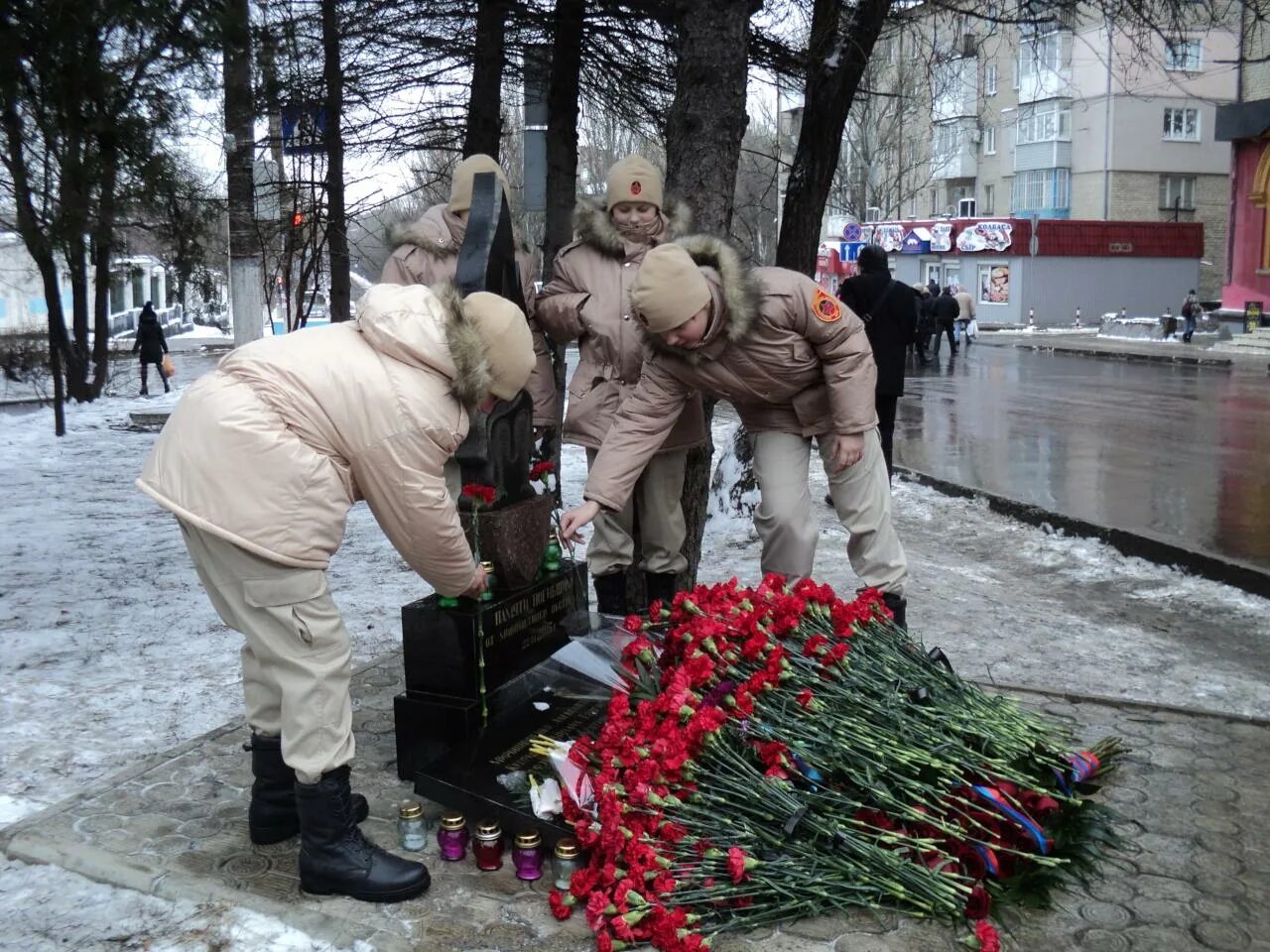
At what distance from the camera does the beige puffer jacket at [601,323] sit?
4.60 metres

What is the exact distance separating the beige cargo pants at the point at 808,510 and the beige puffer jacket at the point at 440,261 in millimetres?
887

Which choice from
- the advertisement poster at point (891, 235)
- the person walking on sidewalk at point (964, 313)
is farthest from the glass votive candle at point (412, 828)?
the advertisement poster at point (891, 235)

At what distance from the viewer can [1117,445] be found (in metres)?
11.6

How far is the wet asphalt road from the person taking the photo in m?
7.98

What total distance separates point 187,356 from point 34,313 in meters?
6.48

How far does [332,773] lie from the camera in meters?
3.02

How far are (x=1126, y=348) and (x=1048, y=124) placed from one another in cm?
1905

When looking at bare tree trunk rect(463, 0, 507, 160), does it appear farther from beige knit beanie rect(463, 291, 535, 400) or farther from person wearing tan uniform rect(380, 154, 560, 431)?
beige knit beanie rect(463, 291, 535, 400)

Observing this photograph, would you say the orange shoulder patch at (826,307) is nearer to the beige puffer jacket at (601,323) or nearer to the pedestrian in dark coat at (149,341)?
the beige puffer jacket at (601,323)

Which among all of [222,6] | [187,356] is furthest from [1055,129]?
[222,6]

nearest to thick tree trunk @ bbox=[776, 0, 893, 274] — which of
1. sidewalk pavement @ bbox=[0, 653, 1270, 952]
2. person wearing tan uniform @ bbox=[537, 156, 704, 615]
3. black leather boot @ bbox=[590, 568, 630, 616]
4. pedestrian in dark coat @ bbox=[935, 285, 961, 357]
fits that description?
person wearing tan uniform @ bbox=[537, 156, 704, 615]

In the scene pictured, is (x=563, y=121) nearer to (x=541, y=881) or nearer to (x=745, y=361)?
(x=745, y=361)

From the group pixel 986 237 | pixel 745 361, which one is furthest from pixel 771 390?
pixel 986 237

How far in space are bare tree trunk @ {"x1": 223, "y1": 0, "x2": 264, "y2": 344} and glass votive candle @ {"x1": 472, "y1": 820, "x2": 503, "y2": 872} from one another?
358 cm
